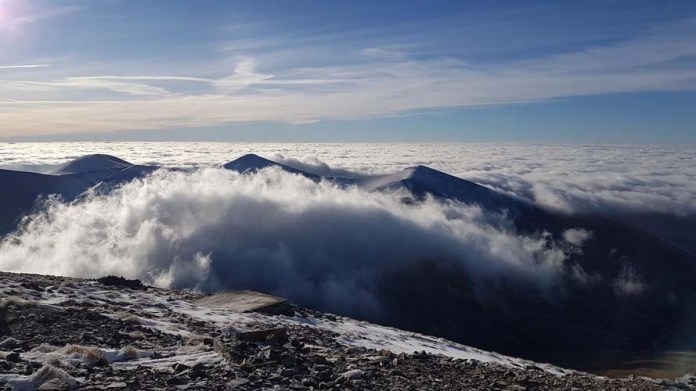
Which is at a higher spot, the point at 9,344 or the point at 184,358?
the point at 9,344

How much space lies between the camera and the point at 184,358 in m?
14.2

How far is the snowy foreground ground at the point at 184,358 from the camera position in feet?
39.7

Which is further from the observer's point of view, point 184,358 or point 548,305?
point 548,305

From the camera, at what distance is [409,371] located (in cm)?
1521

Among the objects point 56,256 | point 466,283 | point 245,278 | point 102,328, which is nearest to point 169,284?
point 245,278

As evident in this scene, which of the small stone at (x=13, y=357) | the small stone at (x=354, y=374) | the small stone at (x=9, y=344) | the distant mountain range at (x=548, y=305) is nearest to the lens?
the small stone at (x=13, y=357)

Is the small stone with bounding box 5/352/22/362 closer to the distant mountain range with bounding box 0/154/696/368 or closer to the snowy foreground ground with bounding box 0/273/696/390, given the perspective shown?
the snowy foreground ground with bounding box 0/273/696/390

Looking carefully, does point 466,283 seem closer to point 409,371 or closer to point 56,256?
point 56,256

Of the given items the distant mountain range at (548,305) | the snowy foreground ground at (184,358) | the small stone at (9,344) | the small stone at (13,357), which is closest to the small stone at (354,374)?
the snowy foreground ground at (184,358)

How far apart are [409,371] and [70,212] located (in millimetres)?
206211

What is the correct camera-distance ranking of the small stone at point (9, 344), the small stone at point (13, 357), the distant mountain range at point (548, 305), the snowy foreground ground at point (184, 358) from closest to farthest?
the snowy foreground ground at point (184, 358) < the small stone at point (13, 357) < the small stone at point (9, 344) < the distant mountain range at point (548, 305)

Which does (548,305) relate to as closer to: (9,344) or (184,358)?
(184,358)

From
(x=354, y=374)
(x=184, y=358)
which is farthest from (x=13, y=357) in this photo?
(x=354, y=374)

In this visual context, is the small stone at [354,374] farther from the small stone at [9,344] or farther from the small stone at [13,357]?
the small stone at [9,344]
